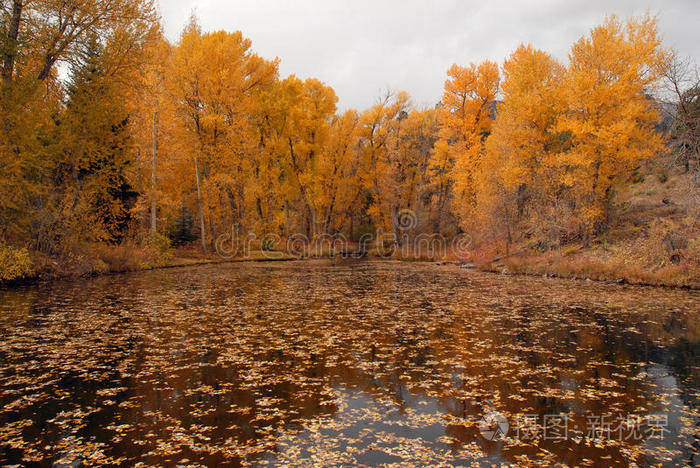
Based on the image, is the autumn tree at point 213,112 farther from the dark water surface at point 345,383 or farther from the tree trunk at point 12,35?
the dark water surface at point 345,383

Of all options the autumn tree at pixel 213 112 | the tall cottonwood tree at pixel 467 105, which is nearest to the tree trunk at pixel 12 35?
the autumn tree at pixel 213 112

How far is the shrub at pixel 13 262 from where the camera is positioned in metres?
15.4

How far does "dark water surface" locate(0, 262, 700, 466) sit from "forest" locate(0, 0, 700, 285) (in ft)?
22.3

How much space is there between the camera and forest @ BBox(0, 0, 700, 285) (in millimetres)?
16688

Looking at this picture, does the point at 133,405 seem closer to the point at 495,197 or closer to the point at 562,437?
the point at 562,437

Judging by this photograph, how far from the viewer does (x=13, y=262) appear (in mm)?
15711

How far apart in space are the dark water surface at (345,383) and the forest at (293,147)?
680 cm

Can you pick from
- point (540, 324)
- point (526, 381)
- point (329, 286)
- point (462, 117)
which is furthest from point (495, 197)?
point (526, 381)

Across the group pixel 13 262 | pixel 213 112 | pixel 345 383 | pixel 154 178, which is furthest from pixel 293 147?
pixel 345 383

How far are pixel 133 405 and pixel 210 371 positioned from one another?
1.45 meters

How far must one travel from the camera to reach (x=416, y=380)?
644cm

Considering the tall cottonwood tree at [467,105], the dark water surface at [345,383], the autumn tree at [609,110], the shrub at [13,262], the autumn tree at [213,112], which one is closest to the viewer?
the dark water surface at [345,383]

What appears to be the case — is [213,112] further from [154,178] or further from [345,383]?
[345,383]

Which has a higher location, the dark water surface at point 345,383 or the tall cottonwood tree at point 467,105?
the tall cottonwood tree at point 467,105
